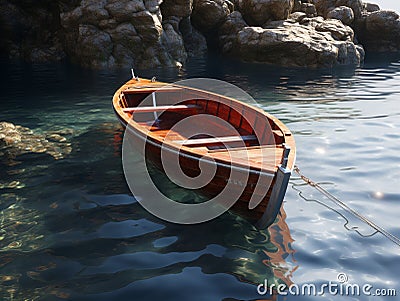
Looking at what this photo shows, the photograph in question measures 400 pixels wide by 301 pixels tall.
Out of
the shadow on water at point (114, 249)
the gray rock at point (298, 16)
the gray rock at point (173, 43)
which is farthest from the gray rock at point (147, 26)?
the shadow on water at point (114, 249)

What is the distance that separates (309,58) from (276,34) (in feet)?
9.63

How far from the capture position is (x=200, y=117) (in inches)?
395

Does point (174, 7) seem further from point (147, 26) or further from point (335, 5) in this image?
point (335, 5)

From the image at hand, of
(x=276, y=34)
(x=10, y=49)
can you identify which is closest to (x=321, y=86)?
(x=276, y=34)

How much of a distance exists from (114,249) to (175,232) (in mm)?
1058

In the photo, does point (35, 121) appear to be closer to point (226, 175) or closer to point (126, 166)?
point (126, 166)

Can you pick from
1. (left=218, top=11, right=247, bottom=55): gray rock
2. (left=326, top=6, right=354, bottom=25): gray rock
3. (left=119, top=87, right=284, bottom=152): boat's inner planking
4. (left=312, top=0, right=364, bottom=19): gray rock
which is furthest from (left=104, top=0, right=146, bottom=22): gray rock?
(left=312, top=0, right=364, bottom=19): gray rock

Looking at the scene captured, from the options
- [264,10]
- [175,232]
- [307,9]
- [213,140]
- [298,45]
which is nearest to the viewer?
[175,232]

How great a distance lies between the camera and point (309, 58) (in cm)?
2445

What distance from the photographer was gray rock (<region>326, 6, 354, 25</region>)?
32.0 meters

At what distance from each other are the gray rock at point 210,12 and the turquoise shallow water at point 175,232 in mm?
20430

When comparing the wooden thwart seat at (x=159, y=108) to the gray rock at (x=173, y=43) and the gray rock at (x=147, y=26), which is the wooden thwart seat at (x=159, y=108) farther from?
the gray rock at (x=173, y=43)

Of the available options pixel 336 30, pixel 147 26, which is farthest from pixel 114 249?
pixel 336 30

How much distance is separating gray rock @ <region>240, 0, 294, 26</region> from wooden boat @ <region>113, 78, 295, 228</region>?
66.1 feet
